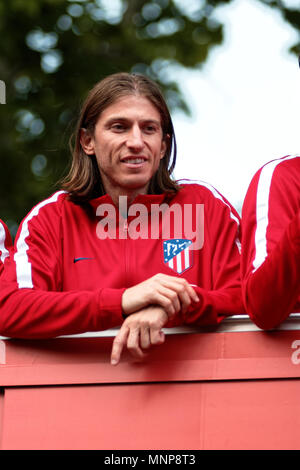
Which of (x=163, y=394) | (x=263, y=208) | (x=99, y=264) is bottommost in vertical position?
(x=163, y=394)

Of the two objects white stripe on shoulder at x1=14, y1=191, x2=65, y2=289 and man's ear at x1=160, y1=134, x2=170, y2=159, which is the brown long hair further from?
white stripe on shoulder at x1=14, y1=191, x2=65, y2=289

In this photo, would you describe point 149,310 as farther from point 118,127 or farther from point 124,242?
point 118,127

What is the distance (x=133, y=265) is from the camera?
307 centimetres

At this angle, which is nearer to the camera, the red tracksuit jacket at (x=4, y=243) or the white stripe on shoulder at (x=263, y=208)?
the white stripe on shoulder at (x=263, y=208)

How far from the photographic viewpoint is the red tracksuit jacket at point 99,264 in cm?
276

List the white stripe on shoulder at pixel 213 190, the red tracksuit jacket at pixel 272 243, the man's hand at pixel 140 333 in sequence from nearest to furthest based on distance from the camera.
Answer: the red tracksuit jacket at pixel 272 243 < the man's hand at pixel 140 333 < the white stripe on shoulder at pixel 213 190

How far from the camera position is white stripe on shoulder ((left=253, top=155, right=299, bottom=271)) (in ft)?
8.87

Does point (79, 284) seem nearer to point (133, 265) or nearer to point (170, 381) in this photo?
point (133, 265)

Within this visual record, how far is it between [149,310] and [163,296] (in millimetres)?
69

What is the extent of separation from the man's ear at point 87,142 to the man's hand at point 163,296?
3.29ft

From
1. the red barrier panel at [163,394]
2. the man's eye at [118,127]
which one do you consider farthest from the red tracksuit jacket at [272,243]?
the man's eye at [118,127]

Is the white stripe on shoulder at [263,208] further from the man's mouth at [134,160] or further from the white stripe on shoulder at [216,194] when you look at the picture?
the man's mouth at [134,160]

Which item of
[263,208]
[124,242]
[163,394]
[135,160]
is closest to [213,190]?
[135,160]

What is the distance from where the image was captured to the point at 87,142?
3566 millimetres
